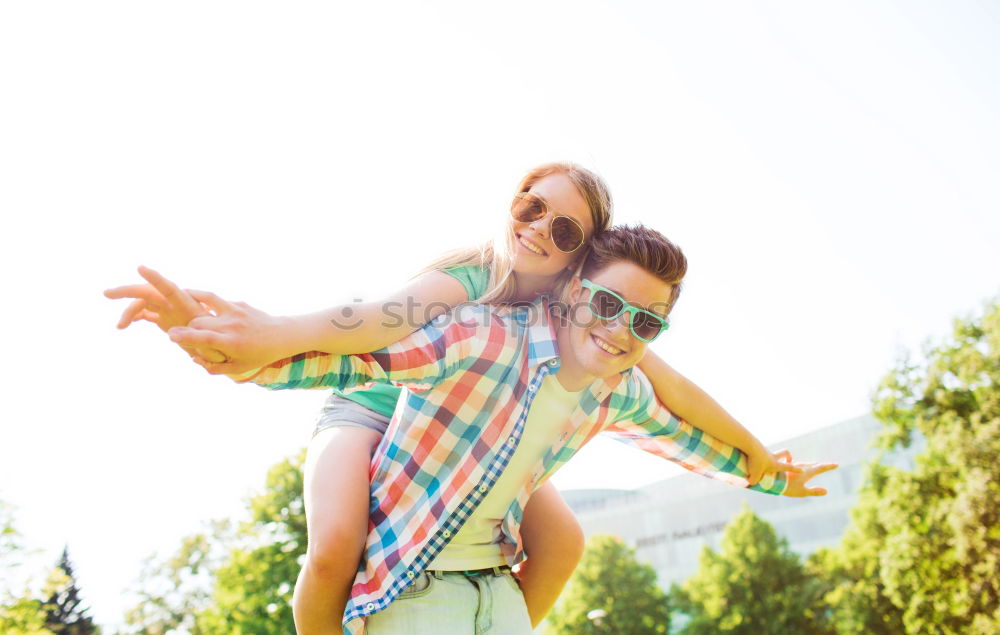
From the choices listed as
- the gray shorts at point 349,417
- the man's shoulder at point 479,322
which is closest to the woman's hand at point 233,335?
the man's shoulder at point 479,322

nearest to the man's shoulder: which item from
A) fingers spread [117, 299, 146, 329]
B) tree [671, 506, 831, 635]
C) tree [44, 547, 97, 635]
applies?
fingers spread [117, 299, 146, 329]

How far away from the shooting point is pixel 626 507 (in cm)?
5062

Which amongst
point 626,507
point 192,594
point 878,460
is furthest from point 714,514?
point 192,594

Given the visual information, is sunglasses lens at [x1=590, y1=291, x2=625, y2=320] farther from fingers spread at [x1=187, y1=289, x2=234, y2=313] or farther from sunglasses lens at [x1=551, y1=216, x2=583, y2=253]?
fingers spread at [x1=187, y1=289, x2=234, y2=313]

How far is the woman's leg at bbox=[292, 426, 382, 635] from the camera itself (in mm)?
2365

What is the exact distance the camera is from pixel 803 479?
340 centimetres

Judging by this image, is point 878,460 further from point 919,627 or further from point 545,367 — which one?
point 545,367

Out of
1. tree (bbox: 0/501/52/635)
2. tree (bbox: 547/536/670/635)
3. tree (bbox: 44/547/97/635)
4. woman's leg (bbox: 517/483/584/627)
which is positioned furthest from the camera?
tree (bbox: 44/547/97/635)

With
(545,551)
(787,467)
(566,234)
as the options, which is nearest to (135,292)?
(566,234)

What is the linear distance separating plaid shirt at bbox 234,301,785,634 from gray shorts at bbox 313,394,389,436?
21.6 inches

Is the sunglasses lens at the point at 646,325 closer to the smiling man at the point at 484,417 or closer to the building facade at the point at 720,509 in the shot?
the smiling man at the point at 484,417

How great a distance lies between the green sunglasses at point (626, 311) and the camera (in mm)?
2564

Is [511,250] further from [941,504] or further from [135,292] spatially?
[941,504]

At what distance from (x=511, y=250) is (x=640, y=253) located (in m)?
0.46
